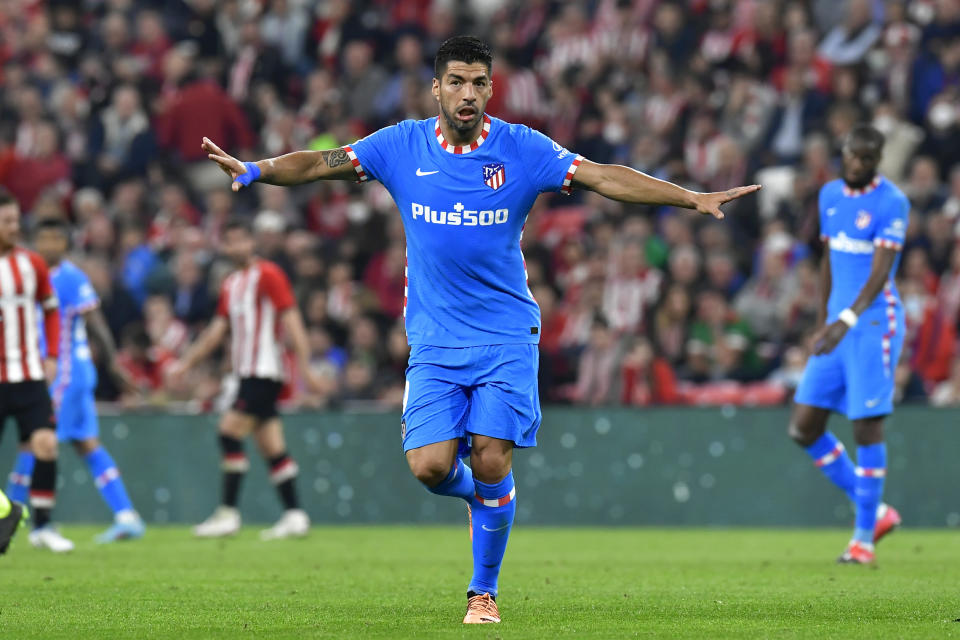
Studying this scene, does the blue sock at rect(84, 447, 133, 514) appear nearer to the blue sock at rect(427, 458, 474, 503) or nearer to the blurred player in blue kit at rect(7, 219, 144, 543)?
the blurred player in blue kit at rect(7, 219, 144, 543)

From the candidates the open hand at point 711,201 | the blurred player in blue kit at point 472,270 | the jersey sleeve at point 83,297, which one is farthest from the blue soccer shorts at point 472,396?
the jersey sleeve at point 83,297

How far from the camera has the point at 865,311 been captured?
1036cm

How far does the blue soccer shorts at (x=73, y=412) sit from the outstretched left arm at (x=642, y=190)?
6.98 meters

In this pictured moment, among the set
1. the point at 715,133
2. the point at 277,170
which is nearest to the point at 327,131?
the point at 715,133

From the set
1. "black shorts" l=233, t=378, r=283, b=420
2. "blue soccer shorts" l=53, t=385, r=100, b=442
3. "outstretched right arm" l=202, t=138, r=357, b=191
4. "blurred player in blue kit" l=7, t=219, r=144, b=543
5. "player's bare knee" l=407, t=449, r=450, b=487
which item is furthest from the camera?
"black shorts" l=233, t=378, r=283, b=420

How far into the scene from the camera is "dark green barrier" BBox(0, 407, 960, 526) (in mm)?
14352

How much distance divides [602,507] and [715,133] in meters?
5.06

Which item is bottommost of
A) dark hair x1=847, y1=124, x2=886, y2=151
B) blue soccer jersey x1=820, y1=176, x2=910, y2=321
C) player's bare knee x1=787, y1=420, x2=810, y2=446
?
player's bare knee x1=787, y1=420, x2=810, y2=446

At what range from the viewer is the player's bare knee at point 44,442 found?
1086 centimetres

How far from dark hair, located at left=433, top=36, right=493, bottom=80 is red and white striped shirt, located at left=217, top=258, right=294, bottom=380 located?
21.8 feet

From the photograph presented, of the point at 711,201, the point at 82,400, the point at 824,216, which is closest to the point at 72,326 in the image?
the point at 82,400

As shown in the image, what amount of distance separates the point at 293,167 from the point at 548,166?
1182 mm

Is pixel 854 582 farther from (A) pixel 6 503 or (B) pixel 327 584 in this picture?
(A) pixel 6 503

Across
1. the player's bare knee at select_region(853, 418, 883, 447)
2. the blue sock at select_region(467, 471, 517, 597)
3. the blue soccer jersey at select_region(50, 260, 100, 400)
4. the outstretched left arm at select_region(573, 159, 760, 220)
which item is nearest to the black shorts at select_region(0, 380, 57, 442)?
the blue soccer jersey at select_region(50, 260, 100, 400)
